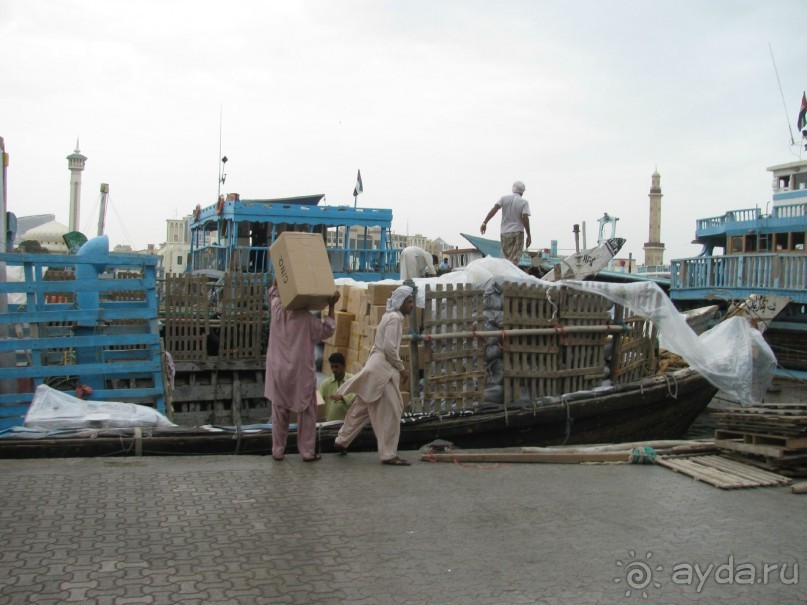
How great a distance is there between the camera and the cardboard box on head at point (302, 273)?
635cm

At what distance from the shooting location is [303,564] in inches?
161

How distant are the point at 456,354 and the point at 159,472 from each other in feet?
11.4

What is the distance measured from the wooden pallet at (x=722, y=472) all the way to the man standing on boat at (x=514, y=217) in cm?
472

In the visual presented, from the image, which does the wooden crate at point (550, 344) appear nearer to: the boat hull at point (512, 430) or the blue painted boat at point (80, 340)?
the boat hull at point (512, 430)

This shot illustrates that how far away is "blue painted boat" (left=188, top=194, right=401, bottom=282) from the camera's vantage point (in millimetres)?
15883

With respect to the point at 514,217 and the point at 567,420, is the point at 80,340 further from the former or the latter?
the point at 514,217

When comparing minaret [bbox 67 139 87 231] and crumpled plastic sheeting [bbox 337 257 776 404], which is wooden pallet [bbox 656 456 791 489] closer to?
crumpled plastic sheeting [bbox 337 257 776 404]

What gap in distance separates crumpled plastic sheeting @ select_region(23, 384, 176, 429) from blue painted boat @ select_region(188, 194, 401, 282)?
27.8ft

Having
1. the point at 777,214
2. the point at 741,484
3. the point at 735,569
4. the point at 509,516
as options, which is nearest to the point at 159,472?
the point at 509,516

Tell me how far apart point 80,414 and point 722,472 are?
19.7ft

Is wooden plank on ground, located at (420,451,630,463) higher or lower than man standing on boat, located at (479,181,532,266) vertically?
lower

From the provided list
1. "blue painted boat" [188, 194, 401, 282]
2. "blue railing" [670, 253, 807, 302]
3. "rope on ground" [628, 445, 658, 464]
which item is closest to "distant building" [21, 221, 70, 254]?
"blue painted boat" [188, 194, 401, 282]

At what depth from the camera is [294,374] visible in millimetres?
6598

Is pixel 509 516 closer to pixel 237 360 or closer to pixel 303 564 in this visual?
pixel 303 564
